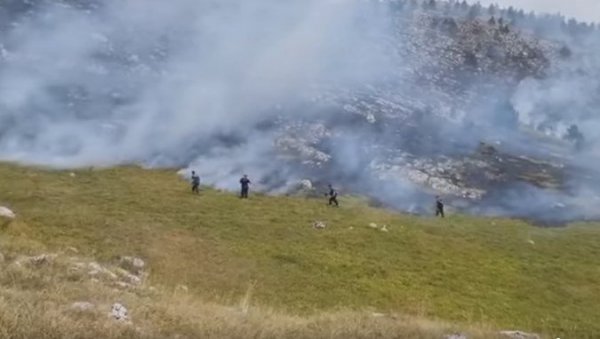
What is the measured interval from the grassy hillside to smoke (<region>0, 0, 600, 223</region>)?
19.4 ft

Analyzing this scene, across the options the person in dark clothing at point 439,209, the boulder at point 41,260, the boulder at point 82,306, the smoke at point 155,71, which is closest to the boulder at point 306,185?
the person in dark clothing at point 439,209

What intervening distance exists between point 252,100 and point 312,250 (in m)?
39.3

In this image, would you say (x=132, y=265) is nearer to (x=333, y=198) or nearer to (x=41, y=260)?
(x=41, y=260)

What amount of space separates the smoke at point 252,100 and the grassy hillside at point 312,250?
233 inches

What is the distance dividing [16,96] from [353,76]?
143 ft

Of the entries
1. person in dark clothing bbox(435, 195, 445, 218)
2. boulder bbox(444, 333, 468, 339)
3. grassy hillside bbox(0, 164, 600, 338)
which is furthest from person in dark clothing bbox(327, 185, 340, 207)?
boulder bbox(444, 333, 468, 339)

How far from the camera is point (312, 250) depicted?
31.8 metres

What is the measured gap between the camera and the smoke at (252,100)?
51469 millimetres

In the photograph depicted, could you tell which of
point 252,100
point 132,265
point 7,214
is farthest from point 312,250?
point 252,100

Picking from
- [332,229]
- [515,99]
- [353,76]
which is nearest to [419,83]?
[353,76]

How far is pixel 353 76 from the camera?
8794cm

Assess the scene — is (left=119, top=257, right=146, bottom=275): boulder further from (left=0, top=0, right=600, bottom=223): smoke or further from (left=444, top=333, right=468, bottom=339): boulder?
(left=0, top=0, right=600, bottom=223): smoke

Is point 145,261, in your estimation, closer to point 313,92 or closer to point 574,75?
point 313,92

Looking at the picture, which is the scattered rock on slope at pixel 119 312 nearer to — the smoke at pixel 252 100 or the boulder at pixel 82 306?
the boulder at pixel 82 306
